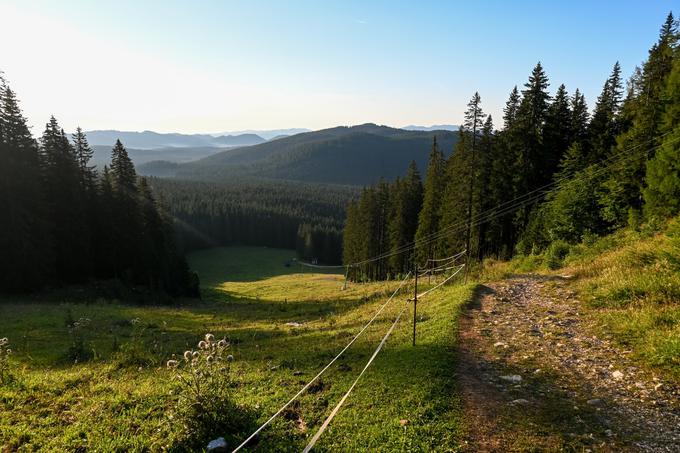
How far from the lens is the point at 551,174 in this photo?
119ft

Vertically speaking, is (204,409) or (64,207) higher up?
(64,207)

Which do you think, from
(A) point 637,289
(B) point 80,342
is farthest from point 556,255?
(B) point 80,342

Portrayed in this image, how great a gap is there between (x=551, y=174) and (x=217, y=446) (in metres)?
38.7

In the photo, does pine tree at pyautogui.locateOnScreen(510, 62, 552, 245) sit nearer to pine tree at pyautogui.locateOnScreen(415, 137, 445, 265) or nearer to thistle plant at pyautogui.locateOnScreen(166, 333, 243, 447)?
pine tree at pyautogui.locateOnScreen(415, 137, 445, 265)

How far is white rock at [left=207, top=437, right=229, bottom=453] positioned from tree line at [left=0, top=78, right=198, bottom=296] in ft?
114

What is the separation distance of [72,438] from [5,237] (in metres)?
32.9

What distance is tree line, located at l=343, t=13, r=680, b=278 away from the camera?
25641mm

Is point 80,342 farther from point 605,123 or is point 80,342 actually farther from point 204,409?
point 605,123

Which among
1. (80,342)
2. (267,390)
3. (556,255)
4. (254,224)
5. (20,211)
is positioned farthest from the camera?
(254,224)

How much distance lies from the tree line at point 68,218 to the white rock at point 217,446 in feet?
114

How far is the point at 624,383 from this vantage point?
787cm

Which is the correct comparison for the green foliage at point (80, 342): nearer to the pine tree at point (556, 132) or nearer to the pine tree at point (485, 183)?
the pine tree at point (485, 183)

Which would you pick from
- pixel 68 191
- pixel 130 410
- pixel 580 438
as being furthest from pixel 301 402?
pixel 68 191

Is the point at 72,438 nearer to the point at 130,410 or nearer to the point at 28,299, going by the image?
the point at 130,410
